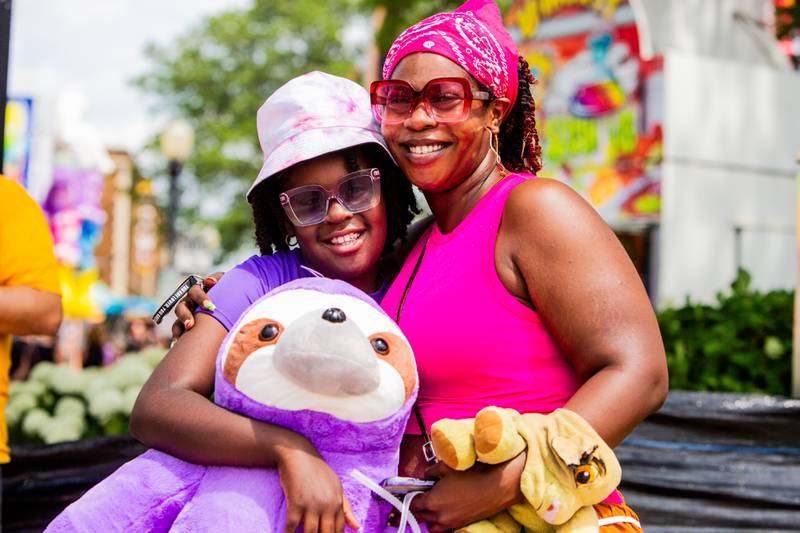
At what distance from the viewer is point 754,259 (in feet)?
37.5

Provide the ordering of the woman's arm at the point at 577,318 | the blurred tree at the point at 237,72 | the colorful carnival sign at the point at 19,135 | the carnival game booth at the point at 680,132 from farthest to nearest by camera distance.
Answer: the blurred tree at the point at 237,72 < the colorful carnival sign at the point at 19,135 < the carnival game booth at the point at 680,132 < the woman's arm at the point at 577,318

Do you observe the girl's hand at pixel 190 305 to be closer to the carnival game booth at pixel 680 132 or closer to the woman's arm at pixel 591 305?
the woman's arm at pixel 591 305

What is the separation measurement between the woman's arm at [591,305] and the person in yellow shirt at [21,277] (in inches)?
72.5

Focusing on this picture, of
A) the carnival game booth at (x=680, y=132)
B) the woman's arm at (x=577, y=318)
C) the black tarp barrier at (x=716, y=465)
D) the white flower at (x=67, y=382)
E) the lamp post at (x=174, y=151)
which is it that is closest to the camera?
the woman's arm at (x=577, y=318)

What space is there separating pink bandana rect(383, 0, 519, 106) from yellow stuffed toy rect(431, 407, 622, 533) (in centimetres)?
87

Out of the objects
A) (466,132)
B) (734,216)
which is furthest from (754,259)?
(466,132)

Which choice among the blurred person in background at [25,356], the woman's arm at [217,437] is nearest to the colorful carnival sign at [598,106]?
the blurred person in background at [25,356]

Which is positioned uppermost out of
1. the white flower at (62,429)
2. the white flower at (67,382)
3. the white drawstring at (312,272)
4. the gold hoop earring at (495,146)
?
the gold hoop earring at (495,146)

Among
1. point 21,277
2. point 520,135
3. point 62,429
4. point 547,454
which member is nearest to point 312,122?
point 520,135

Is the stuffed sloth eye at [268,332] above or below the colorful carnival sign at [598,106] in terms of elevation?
below

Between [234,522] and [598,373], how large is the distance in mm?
769

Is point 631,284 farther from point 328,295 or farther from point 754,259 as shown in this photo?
point 754,259

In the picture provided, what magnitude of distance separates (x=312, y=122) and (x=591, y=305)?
950 mm

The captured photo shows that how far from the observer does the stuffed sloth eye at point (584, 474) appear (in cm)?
166
